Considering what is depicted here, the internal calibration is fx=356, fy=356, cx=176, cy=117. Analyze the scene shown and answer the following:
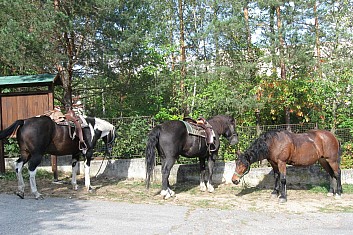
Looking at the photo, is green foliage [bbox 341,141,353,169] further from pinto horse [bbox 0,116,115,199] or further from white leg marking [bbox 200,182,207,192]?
pinto horse [bbox 0,116,115,199]

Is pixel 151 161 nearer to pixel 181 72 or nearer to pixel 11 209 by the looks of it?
pixel 11 209

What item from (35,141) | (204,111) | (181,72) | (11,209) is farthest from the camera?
(181,72)

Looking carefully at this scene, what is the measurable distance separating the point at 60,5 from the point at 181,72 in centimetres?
701

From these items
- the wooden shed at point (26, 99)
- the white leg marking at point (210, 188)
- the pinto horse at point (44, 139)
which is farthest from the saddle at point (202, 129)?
the wooden shed at point (26, 99)

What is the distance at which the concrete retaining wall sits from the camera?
30.9 feet

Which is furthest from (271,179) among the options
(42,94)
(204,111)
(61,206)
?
(42,94)

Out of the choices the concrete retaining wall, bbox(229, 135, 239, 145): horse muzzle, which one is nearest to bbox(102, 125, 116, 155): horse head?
the concrete retaining wall

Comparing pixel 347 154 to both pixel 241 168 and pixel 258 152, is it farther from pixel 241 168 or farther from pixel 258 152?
pixel 241 168

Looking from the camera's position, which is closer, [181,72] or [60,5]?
[60,5]

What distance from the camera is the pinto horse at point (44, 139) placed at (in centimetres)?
793

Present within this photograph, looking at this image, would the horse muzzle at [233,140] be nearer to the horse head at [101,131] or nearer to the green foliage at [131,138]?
the green foliage at [131,138]

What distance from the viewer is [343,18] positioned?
40.7 ft

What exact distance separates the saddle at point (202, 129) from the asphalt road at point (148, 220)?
2.19 meters

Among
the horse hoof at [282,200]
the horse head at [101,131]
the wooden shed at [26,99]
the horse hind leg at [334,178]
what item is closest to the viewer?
the horse hoof at [282,200]
